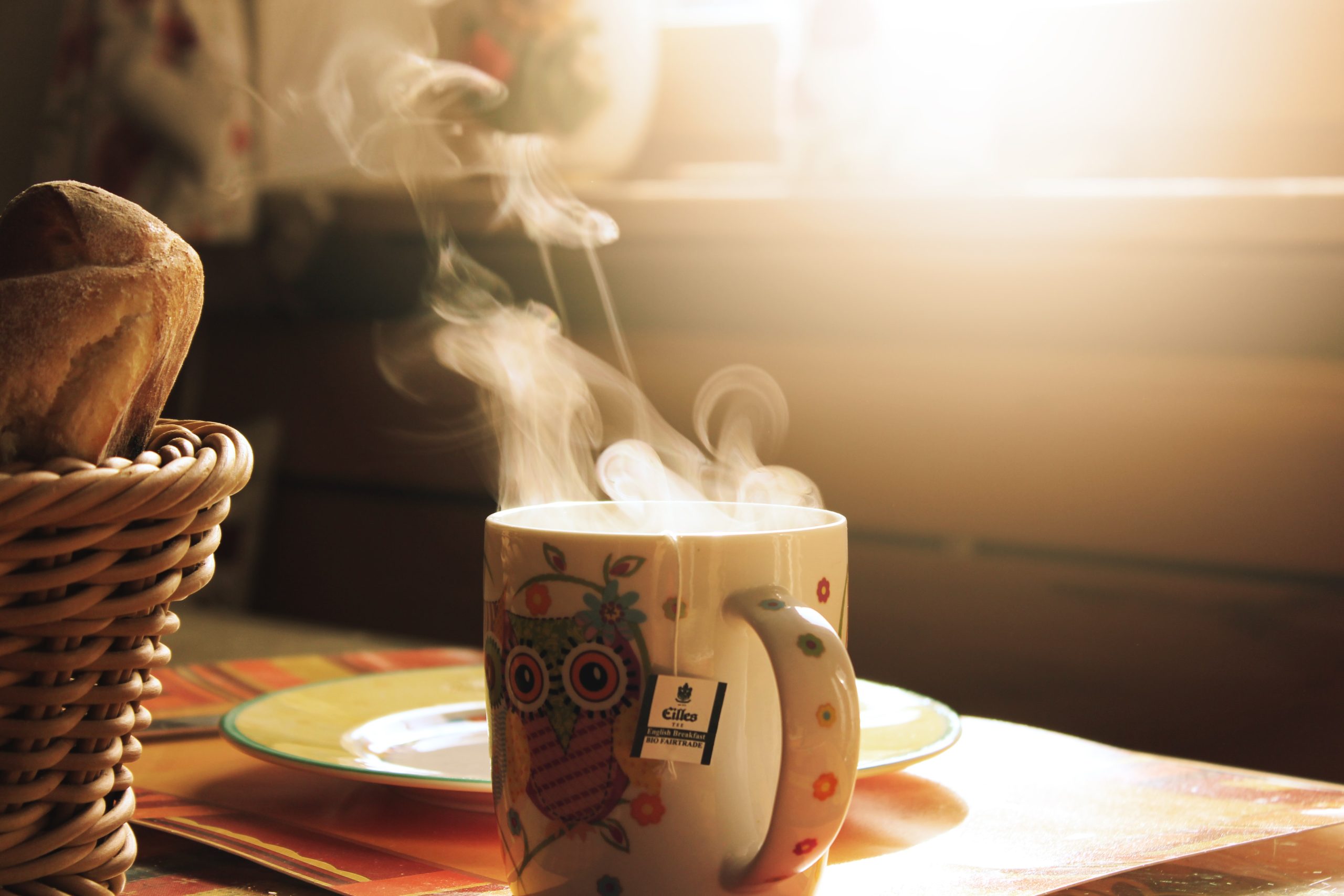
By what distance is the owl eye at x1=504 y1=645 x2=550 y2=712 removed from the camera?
46cm

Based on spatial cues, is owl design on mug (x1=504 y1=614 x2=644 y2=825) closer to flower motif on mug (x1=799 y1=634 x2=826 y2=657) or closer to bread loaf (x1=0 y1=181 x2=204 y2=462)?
flower motif on mug (x1=799 y1=634 x2=826 y2=657)

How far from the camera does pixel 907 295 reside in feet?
4.93

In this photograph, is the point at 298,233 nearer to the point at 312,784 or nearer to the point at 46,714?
the point at 312,784

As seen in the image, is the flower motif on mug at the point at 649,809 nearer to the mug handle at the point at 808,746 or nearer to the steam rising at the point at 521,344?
the mug handle at the point at 808,746

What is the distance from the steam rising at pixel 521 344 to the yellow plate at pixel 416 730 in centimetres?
13

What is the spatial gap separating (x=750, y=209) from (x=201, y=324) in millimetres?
1070

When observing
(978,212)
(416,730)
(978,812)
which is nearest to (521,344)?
(416,730)

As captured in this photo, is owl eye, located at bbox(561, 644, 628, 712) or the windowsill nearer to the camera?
owl eye, located at bbox(561, 644, 628, 712)

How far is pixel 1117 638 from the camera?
135cm

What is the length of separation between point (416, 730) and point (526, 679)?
23 cm

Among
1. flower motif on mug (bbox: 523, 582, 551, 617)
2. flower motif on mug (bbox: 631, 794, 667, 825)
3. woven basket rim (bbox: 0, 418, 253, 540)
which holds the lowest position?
flower motif on mug (bbox: 631, 794, 667, 825)

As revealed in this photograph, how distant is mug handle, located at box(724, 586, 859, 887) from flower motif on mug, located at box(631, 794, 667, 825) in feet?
0.12

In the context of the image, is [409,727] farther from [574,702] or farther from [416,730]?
[574,702]

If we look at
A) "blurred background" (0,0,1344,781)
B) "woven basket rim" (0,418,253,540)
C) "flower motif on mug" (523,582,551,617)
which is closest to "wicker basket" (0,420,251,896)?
"woven basket rim" (0,418,253,540)
